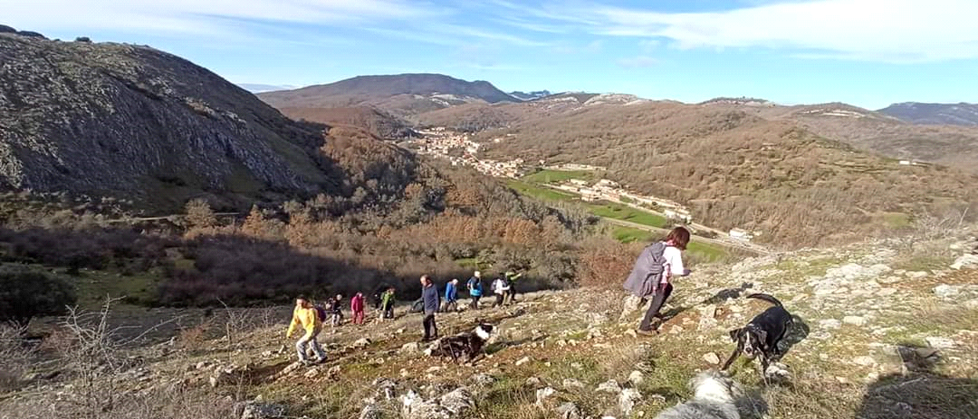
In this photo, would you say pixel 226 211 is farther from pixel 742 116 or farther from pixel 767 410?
pixel 742 116

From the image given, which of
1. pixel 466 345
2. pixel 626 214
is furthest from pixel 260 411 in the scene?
pixel 626 214

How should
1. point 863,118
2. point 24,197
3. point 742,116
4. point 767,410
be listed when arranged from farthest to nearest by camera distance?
point 863,118 < point 742,116 < point 24,197 < point 767,410

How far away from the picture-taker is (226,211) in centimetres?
5353

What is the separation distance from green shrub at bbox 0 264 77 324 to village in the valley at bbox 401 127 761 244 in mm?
67152

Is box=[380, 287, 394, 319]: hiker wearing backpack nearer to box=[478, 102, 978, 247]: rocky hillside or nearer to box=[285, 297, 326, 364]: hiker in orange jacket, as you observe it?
box=[285, 297, 326, 364]: hiker in orange jacket

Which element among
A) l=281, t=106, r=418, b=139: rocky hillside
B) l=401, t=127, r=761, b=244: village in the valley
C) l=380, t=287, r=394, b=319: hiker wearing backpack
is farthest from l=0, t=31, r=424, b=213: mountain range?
l=281, t=106, r=418, b=139: rocky hillside

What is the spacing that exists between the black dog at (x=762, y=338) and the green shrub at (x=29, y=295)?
2596 centimetres

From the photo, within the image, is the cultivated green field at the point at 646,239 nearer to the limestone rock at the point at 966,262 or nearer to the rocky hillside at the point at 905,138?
the limestone rock at the point at 966,262

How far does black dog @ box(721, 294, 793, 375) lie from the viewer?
19.3 feet

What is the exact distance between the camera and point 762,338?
5.89 metres

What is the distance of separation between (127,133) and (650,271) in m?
64.9

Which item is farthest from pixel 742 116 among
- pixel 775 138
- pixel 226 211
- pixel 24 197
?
pixel 24 197

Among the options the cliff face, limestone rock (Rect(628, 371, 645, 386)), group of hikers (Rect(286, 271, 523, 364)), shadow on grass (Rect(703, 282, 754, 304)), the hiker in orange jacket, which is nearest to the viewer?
limestone rock (Rect(628, 371, 645, 386))

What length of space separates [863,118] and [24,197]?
219 meters
